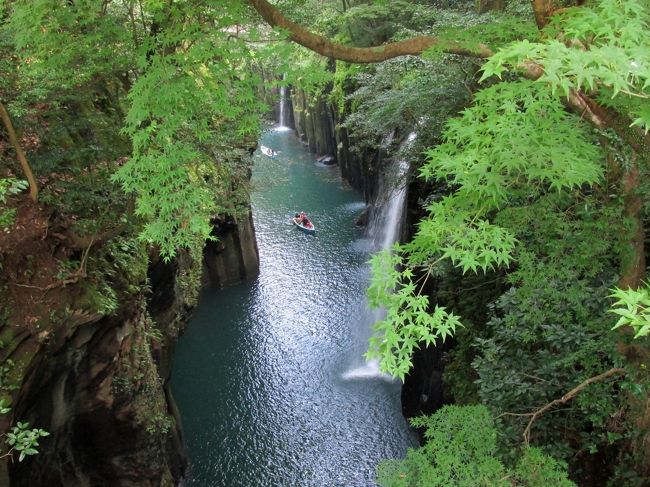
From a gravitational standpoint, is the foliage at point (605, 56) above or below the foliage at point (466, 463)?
above

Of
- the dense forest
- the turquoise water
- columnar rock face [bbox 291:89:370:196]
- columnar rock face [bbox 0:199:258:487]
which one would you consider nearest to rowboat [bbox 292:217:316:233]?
the turquoise water

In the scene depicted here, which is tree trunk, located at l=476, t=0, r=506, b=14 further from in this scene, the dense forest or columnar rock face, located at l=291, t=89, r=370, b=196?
columnar rock face, located at l=291, t=89, r=370, b=196

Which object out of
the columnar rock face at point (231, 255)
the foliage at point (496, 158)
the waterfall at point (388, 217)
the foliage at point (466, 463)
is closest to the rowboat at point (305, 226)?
the waterfall at point (388, 217)

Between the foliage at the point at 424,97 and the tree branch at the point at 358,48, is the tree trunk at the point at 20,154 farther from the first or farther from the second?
the foliage at the point at 424,97

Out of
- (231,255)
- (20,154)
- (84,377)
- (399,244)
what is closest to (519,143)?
(399,244)

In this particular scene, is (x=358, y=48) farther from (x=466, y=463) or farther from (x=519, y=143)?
(x=466, y=463)

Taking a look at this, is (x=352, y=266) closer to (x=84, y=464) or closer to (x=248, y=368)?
(x=248, y=368)

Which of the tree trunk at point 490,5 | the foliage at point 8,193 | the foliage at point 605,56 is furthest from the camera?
the tree trunk at point 490,5
